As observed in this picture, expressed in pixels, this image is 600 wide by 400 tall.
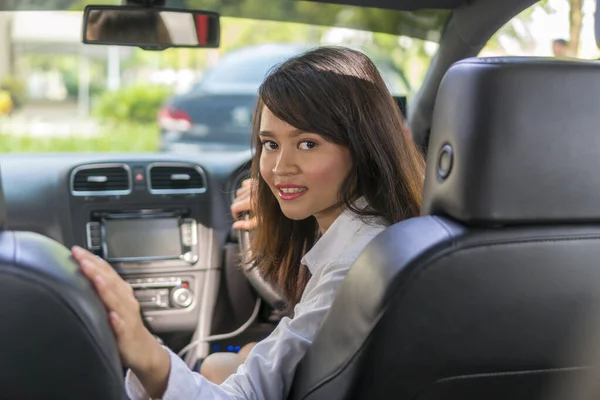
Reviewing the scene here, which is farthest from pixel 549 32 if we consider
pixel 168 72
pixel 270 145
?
pixel 168 72

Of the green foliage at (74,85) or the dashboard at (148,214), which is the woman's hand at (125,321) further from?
the green foliage at (74,85)

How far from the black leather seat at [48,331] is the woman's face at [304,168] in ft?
2.50

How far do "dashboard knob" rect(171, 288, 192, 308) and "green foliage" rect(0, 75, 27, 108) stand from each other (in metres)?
14.7

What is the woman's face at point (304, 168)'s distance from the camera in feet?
7.22

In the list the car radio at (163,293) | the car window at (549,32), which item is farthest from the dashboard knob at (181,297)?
the car window at (549,32)

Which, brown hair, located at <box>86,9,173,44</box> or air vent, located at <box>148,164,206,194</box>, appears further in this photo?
air vent, located at <box>148,164,206,194</box>

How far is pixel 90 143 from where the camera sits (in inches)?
524

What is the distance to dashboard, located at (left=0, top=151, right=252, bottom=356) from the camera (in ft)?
13.1

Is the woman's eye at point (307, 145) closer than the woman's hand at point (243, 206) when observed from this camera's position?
Yes

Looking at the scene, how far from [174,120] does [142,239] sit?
5038 mm

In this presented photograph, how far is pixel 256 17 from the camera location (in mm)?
4348

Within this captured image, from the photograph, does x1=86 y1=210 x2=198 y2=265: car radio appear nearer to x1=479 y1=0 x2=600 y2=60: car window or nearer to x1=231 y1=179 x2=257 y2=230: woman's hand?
x1=231 y1=179 x2=257 y2=230: woman's hand

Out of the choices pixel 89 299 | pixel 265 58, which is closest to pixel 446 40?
pixel 89 299

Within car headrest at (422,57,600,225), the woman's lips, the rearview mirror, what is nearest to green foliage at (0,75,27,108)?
the rearview mirror
